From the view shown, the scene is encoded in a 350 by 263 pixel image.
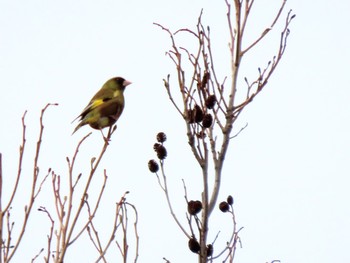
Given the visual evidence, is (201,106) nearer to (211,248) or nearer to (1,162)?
(211,248)

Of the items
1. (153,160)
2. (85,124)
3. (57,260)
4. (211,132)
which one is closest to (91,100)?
(85,124)

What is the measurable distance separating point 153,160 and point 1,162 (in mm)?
1312

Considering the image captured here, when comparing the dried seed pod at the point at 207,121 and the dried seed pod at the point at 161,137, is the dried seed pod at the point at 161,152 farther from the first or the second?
the dried seed pod at the point at 207,121

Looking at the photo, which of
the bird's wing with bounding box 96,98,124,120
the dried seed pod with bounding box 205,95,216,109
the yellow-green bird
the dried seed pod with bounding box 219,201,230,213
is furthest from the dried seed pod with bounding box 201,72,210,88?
the bird's wing with bounding box 96,98,124,120

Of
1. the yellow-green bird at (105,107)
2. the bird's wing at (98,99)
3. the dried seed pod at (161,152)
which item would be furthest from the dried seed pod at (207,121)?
the bird's wing at (98,99)

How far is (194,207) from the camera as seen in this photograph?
3.67 m

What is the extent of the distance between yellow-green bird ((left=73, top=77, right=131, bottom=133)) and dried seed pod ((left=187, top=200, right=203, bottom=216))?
1618 mm

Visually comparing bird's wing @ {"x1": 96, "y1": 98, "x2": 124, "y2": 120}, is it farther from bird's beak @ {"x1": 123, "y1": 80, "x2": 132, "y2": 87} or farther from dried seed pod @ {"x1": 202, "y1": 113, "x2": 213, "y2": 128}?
dried seed pod @ {"x1": 202, "y1": 113, "x2": 213, "y2": 128}

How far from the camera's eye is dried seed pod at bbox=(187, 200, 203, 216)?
3.63 m

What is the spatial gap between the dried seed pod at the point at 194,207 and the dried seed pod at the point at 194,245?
0.14 metres

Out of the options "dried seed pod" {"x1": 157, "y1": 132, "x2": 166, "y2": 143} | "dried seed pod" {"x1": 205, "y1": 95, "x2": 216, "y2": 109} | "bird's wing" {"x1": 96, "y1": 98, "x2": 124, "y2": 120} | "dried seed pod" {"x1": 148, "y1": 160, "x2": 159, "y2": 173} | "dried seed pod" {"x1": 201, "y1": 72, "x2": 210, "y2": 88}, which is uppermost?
"bird's wing" {"x1": 96, "y1": 98, "x2": 124, "y2": 120}

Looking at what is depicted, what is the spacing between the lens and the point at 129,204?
3.78m

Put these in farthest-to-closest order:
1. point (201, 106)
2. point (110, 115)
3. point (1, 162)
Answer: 1. point (110, 115)
2. point (201, 106)
3. point (1, 162)

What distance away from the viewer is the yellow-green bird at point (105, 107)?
5398 millimetres
